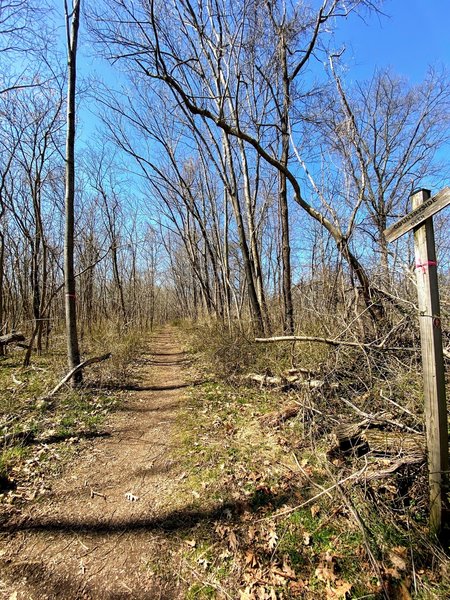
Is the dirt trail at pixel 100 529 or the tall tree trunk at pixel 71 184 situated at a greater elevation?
the tall tree trunk at pixel 71 184

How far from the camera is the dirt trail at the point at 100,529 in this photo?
2.15 metres

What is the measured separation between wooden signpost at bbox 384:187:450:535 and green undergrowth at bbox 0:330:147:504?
3676 mm

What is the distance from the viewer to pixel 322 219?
5242mm

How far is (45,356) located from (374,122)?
18.8m

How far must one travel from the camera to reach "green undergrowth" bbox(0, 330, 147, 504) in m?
3.36

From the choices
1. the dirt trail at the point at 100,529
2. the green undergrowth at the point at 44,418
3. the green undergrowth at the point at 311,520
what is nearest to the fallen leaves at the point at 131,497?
the dirt trail at the point at 100,529

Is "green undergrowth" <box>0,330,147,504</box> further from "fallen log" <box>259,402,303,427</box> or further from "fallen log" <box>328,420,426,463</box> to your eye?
"fallen log" <box>328,420,426,463</box>

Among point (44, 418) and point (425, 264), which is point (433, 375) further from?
point (44, 418)

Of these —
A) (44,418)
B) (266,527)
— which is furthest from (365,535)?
(44,418)

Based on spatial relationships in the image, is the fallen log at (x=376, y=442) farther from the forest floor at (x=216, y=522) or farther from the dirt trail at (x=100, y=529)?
the dirt trail at (x=100, y=529)

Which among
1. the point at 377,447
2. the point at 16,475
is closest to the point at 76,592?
the point at 16,475

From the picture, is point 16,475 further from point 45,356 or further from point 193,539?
point 45,356

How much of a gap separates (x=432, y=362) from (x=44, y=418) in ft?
16.9

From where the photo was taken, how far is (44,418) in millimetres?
4645
